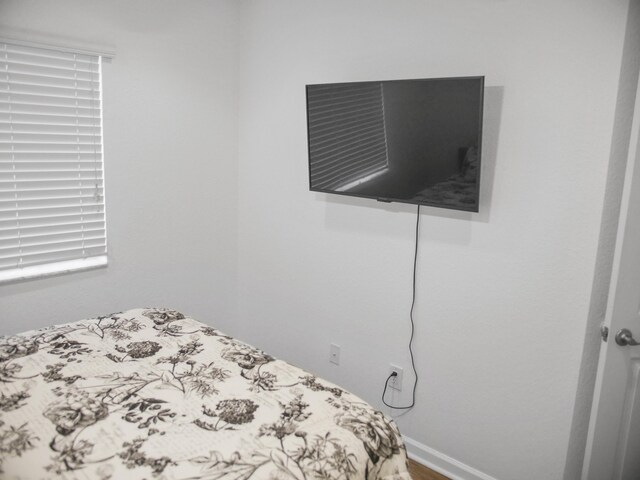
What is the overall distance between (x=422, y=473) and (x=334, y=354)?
0.81 meters

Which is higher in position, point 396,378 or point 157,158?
point 157,158

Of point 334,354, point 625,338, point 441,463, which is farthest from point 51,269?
point 625,338

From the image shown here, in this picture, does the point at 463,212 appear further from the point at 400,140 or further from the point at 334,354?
the point at 334,354

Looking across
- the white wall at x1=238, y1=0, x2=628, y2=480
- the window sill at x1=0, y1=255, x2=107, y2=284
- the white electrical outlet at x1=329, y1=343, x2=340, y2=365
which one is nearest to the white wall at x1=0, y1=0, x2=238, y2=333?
the window sill at x1=0, y1=255, x2=107, y2=284

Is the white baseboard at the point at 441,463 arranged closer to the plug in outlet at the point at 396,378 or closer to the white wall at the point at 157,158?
the plug in outlet at the point at 396,378

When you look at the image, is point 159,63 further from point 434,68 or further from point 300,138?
point 434,68

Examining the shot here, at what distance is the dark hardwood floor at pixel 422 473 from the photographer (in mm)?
2533

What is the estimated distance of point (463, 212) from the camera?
7.80ft

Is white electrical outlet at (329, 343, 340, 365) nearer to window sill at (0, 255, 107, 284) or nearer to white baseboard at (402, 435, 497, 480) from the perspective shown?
white baseboard at (402, 435, 497, 480)

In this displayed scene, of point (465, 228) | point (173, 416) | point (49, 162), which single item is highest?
point (49, 162)

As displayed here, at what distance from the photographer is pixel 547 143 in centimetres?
209

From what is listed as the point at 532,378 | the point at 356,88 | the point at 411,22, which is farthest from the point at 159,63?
the point at 532,378

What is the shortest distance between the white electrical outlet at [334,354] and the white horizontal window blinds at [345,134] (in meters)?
0.97

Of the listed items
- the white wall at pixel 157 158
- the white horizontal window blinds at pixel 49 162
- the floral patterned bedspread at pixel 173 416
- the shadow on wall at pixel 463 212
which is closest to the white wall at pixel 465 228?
the shadow on wall at pixel 463 212
